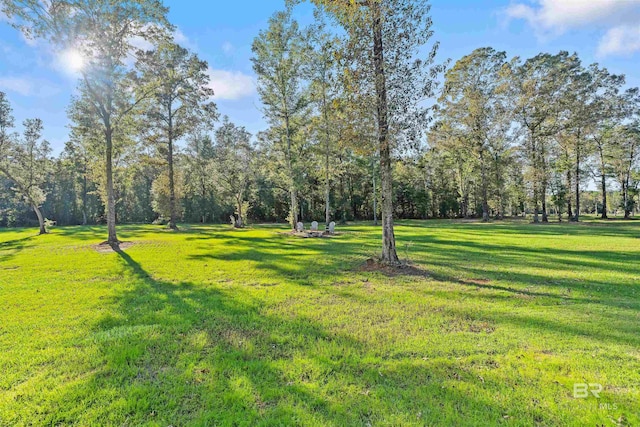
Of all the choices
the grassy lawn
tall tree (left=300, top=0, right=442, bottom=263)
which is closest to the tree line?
tall tree (left=300, top=0, right=442, bottom=263)

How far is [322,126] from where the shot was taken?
2403 cm

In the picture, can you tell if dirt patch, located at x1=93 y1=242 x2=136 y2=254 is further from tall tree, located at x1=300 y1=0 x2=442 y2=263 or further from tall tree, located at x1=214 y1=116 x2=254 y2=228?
tall tree, located at x1=214 y1=116 x2=254 y2=228

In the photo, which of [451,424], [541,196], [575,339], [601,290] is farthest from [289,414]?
[541,196]

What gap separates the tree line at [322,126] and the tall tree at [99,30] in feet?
0.17

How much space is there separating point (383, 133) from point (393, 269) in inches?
161

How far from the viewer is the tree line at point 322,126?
906cm

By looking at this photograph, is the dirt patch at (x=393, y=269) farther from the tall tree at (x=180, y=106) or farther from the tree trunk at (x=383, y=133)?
the tall tree at (x=180, y=106)

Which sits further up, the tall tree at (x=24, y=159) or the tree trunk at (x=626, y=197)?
the tall tree at (x=24, y=159)

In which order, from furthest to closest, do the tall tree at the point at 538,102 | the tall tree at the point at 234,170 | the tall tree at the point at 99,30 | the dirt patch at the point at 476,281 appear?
1. the tall tree at the point at 234,170
2. the tall tree at the point at 538,102
3. the tall tree at the point at 99,30
4. the dirt patch at the point at 476,281

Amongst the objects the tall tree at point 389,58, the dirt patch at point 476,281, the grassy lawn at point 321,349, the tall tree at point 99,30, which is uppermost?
the tall tree at point 99,30

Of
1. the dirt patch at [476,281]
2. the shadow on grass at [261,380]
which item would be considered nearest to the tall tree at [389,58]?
the dirt patch at [476,281]

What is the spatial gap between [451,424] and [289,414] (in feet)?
4.71

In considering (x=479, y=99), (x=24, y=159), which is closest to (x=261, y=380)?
(x=479, y=99)

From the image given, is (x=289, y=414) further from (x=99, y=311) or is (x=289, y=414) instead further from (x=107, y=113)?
(x=107, y=113)
